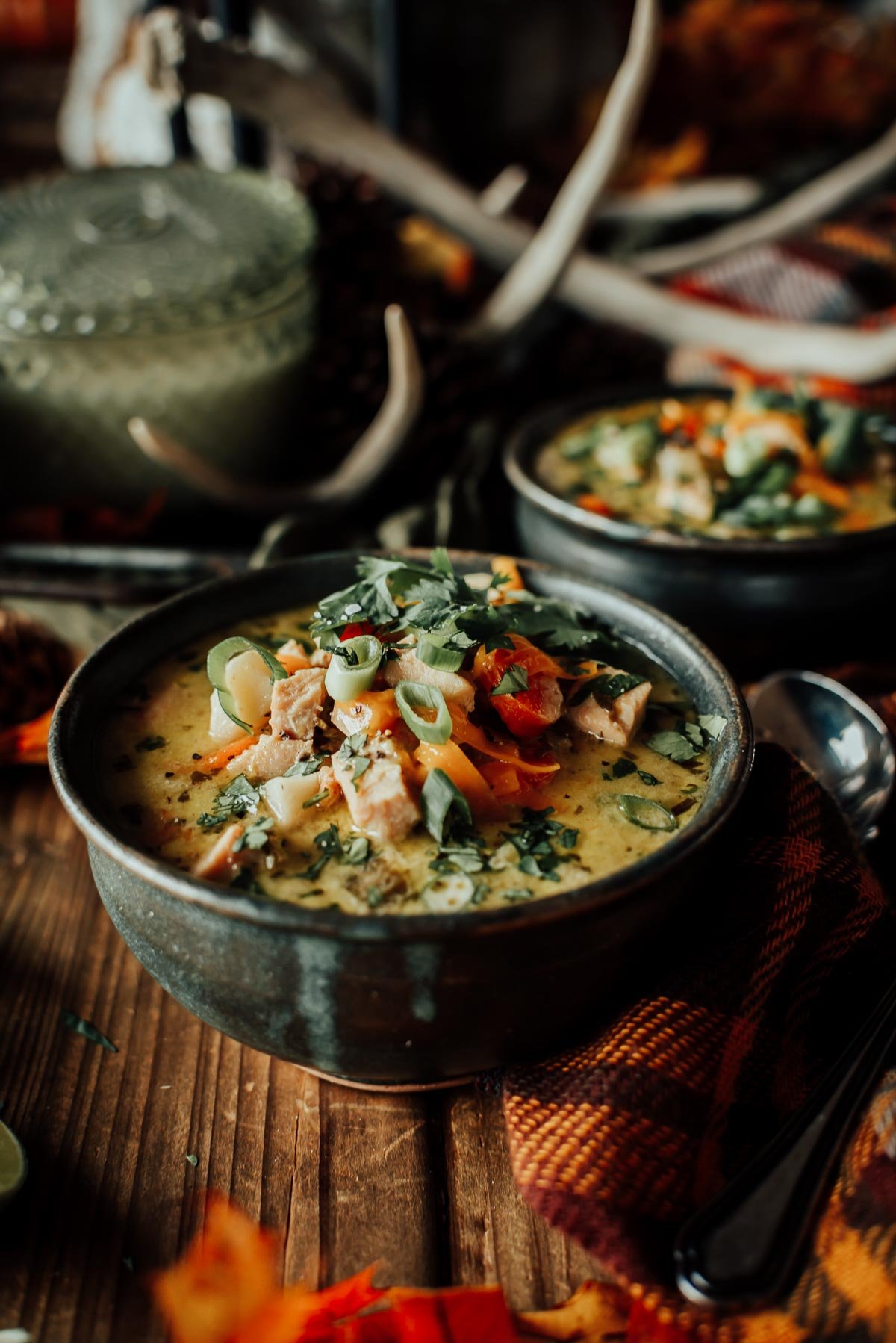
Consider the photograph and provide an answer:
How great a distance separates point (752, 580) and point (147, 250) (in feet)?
5.51

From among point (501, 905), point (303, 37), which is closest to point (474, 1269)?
point (501, 905)

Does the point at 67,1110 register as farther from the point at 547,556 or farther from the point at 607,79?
the point at 607,79

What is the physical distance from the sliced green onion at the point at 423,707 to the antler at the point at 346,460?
117 cm

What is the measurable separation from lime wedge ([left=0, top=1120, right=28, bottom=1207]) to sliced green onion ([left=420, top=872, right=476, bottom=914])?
65cm

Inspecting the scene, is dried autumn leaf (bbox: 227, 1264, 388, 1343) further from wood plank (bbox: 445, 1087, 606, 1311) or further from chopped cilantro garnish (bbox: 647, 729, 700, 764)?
chopped cilantro garnish (bbox: 647, 729, 700, 764)

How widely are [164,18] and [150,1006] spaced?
2.31 meters

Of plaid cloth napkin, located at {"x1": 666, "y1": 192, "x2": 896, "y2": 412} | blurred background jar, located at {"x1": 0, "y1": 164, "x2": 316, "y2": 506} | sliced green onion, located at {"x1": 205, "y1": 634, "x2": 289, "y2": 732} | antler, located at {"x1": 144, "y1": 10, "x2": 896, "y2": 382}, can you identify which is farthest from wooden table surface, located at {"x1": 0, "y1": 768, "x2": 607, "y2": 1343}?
plaid cloth napkin, located at {"x1": 666, "y1": 192, "x2": 896, "y2": 412}

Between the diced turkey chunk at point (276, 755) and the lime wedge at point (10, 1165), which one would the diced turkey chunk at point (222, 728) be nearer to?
the diced turkey chunk at point (276, 755)

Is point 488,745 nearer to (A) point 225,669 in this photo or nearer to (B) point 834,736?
(A) point 225,669

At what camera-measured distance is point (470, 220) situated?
10.5ft

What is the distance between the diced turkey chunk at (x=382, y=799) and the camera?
1.45m

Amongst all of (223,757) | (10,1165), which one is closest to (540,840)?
(223,757)

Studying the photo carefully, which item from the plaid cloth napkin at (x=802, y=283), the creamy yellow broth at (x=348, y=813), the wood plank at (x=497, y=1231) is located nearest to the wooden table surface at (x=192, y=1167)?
the wood plank at (x=497, y=1231)

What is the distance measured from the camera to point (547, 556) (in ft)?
8.05
